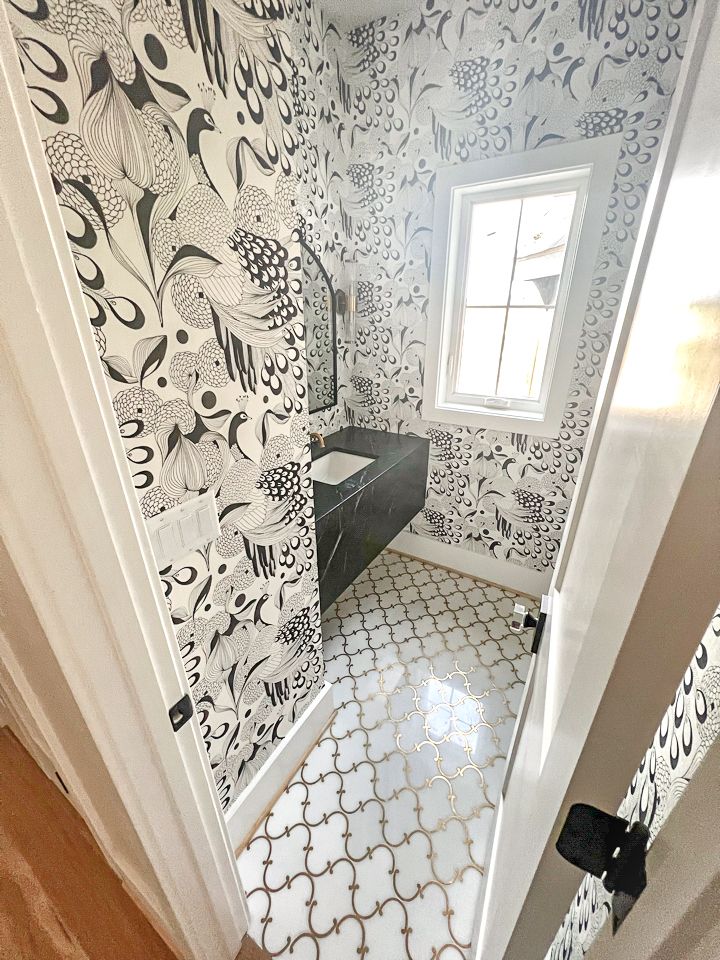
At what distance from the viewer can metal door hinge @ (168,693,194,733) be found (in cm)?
63

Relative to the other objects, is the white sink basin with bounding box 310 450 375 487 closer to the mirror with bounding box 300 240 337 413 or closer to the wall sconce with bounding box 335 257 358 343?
the mirror with bounding box 300 240 337 413

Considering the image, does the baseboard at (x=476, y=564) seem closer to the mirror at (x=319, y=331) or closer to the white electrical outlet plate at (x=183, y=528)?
the mirror at (x=319, y=331)

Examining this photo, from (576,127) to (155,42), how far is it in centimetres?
165

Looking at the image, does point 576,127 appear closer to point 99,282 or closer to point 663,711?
point 99,282

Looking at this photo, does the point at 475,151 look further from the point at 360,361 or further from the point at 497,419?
the point at 497,419

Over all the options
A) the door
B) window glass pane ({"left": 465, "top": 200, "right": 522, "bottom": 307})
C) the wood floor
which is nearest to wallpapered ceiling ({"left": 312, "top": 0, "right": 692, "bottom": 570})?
window glass pane ({"left": 465, "top": 200, "right": 522, "bottom": 307})

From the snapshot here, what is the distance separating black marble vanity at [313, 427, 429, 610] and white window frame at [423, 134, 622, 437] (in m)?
0.34

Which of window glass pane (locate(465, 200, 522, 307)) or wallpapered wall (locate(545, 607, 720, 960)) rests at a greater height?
window glass pane (locate(465, 200, 522, 307))

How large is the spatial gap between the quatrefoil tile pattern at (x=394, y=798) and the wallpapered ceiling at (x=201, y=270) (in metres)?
0.34

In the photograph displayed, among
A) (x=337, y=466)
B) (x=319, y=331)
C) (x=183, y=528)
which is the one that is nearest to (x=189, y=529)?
(x=183, y=528)

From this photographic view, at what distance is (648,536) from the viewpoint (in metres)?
0.27

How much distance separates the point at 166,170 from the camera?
644 millimetres

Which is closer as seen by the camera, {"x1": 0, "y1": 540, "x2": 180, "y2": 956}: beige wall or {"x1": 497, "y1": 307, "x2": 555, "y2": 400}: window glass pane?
{"x1": 0, "y1": 540, "x2": 180, "y2": 956}: beige wall

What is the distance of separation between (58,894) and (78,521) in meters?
1.36
